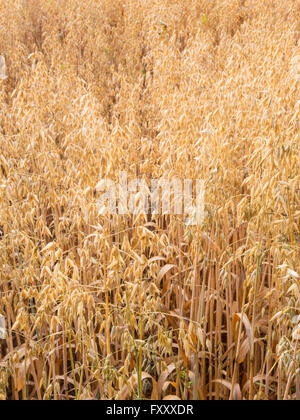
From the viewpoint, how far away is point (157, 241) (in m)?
1.84

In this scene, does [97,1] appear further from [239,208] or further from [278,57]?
[239,208]

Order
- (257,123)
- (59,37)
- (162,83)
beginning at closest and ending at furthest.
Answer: (257,123) → (162,83) → (59,37)

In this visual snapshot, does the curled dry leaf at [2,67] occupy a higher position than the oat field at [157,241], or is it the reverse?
the curled dry leaf at [2,67]

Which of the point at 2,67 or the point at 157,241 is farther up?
the point at 2,67

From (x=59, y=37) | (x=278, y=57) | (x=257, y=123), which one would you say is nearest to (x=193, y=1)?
(x=59, y=37)

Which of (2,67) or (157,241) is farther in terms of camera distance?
(2,67)

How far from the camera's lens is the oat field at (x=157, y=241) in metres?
1.62

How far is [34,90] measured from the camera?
3.00m

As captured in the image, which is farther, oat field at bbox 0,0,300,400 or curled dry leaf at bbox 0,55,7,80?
curled dry leaf at bbox 0,55,7,80

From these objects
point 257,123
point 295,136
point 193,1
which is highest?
point 193,1

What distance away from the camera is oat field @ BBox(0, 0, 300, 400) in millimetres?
1616

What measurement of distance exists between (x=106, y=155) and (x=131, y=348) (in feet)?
3.28

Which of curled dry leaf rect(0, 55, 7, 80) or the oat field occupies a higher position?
curled dry leaf rect(0, 55, 7, 80)

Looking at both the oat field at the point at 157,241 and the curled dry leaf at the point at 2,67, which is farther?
the curled dry leaf at the point at 2,67
